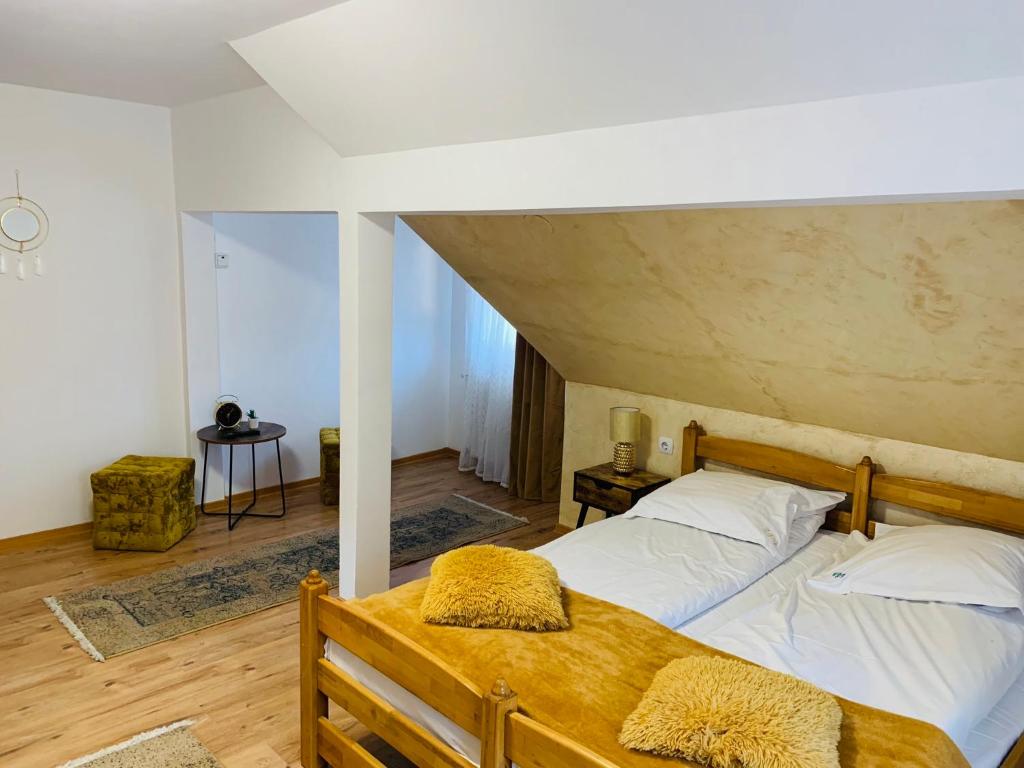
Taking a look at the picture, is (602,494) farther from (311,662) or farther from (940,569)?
(311,662)

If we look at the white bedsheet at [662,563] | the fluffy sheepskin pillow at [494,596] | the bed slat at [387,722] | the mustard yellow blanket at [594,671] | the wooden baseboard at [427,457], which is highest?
the fluffy sheepskin pillow at [494,596]

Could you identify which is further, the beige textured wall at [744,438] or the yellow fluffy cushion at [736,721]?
the beige textured wall at [744,438]

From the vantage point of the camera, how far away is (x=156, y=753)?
254 cm

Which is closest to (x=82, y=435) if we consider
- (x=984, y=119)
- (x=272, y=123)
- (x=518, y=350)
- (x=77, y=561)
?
(x=77, y=561)

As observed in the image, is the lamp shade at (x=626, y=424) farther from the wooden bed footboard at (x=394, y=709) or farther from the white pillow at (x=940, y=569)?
the wooden bed footboard at (x=394, y=709)

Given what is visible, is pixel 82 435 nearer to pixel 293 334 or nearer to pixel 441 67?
pixel 293 334

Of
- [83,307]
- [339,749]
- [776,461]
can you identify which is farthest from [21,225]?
[776,461]

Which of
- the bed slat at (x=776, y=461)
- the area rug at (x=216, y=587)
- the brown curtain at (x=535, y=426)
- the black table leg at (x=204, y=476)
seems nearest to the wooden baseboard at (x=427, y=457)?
the brown curtain at (x=535, y=426)

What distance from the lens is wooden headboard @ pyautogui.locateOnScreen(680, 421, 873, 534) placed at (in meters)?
3.25

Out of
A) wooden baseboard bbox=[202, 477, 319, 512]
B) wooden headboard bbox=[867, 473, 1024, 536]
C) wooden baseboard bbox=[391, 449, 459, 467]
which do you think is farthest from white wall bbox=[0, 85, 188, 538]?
wooden headboard bbox=[867, 473, 1024, 536]

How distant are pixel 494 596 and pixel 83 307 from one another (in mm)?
3295

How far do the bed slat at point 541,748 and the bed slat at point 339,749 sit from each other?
2.03ft

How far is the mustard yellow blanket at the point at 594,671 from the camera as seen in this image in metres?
1.78

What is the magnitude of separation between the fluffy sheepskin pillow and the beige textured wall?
1.67 m
